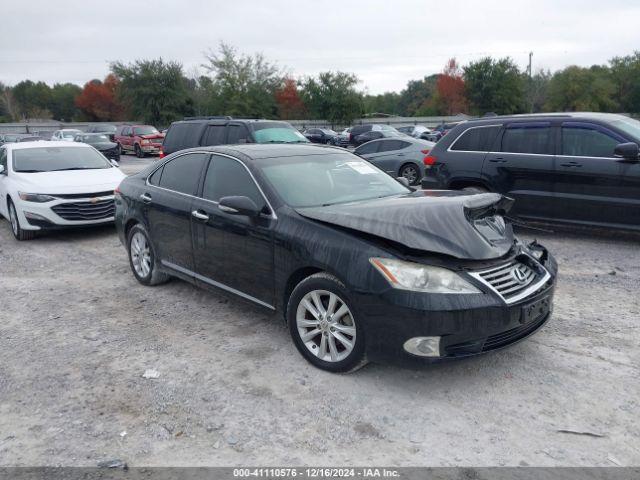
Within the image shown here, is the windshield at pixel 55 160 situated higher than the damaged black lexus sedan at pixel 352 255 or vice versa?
the windshield at pixel 55 160

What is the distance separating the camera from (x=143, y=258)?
19.7 feet

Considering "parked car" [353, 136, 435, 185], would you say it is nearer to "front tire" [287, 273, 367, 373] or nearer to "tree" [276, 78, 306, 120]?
"front tire" [287, 273, 367, 373]

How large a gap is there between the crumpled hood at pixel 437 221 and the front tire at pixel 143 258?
2391 millimetres

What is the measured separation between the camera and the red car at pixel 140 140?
97.6ft

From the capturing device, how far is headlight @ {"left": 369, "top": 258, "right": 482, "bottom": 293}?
11.3ft

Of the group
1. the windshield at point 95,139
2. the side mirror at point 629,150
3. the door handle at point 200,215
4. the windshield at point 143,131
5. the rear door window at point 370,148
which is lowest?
the door handle at point 200,215

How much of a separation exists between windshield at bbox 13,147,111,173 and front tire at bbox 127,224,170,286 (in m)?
4.11

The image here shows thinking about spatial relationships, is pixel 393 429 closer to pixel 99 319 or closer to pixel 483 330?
pixel 483 330

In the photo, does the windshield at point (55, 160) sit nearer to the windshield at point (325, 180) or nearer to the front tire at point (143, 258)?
the front tire at point (143, 258)

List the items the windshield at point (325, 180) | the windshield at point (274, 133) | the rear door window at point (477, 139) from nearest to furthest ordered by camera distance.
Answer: the windshield at point (325, 180), the rear door window at point (477, 139), the windshield at point (274, 133)

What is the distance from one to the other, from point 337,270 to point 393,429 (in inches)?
42.3

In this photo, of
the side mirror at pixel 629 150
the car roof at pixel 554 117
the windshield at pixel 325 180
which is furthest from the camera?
the car roof at pixel 554 117

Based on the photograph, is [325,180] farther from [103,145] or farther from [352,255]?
[103,145]

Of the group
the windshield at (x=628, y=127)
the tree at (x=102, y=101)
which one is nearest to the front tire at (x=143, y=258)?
the windshield at (x=628, y=127)
